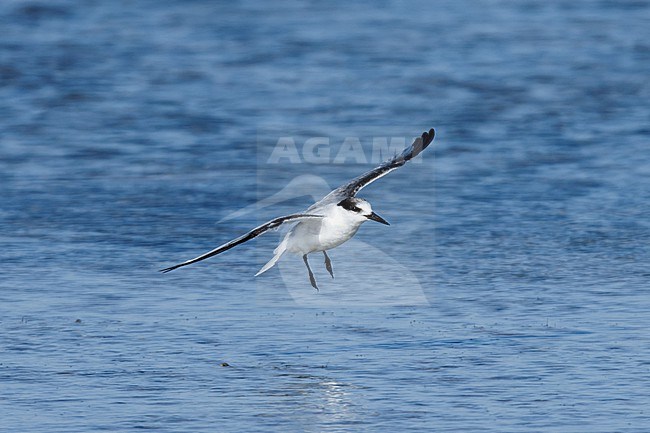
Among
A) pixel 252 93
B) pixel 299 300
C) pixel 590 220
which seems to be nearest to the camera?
pixel 299 300

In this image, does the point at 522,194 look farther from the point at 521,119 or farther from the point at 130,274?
the point at 130,274

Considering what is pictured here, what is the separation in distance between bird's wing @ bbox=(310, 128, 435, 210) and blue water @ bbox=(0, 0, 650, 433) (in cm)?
77

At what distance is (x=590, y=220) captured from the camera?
41.8ft

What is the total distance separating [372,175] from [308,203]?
309cm

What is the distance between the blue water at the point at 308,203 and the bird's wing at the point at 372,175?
77 centimetres

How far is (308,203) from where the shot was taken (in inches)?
549

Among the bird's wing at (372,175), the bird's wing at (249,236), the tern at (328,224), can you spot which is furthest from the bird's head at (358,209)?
the bird's wing at (249,236)

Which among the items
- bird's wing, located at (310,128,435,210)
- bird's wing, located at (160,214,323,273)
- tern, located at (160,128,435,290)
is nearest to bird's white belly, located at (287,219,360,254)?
tern, located at (160,128,435,290)

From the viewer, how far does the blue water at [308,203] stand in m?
8.40

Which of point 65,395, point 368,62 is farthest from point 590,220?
point 368,62

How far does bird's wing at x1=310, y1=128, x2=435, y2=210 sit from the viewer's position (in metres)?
10.6

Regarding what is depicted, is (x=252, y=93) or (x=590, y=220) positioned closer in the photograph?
(x=590, y=220)

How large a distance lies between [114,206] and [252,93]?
4.96 m

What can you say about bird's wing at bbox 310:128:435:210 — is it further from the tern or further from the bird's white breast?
the bird's white breast
